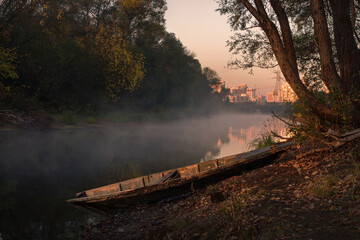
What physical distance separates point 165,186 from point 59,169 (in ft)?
29.9

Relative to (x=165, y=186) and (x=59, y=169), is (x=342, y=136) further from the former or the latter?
(x=59, y=169)

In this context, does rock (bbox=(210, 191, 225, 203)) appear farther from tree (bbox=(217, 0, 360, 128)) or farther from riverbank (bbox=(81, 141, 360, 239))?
tree (bbox=(217, 0, 360, 128))

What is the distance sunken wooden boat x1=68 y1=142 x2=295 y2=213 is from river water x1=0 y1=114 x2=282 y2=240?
0.62 meters

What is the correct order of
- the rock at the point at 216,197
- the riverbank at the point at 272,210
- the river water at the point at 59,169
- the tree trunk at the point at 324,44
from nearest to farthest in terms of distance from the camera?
the riverbank at the point at 272,210
the rock at the point at 216,197
the tree trunk at the point at 324,44
the river water at the point at 59,169

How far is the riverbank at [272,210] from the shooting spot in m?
4.61

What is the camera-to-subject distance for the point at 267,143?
15180 mm

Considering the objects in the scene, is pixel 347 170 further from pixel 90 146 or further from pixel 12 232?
pixel 90 146

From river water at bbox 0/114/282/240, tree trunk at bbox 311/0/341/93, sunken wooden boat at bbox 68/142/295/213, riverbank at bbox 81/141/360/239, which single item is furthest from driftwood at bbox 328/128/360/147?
river water at bbox 0/114/282/240

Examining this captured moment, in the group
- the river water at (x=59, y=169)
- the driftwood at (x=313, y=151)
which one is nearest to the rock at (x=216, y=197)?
the driftwood at (x=313, y=151)

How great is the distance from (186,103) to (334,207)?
60635 mm

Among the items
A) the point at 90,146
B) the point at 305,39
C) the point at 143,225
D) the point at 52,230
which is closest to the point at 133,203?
the point at 143,225

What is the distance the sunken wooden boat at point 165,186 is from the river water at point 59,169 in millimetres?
621

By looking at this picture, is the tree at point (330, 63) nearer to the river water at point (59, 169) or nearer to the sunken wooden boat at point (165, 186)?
the sunken wooden boat at point (165, 186)

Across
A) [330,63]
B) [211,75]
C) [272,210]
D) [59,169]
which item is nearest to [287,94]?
[330,63]
